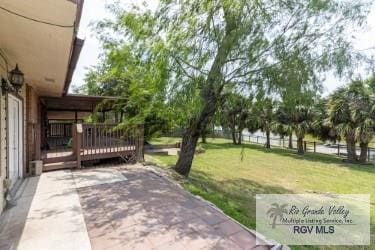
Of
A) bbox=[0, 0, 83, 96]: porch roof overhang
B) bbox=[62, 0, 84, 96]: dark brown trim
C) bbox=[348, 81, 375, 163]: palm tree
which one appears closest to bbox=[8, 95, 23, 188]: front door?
bbox=[0, 0, 83, 96]: porch roof overhang

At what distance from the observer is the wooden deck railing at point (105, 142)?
7.65 meters

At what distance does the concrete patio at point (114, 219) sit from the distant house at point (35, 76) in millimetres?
766

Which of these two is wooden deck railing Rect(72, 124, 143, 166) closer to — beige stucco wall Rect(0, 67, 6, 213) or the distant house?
the distant house

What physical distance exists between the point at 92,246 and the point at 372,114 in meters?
15.6

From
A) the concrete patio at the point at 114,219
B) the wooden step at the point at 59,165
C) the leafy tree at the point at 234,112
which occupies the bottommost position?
the concrete patio at the point at 114,219

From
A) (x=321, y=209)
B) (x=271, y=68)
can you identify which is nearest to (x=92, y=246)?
(x=271, y=68)

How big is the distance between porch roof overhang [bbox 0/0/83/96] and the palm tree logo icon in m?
4.78

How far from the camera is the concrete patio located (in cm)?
320

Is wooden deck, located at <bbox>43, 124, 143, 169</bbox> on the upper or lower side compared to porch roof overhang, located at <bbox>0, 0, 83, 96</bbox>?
lower

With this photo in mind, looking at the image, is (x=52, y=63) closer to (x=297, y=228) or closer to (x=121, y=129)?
(x=121, y=129)

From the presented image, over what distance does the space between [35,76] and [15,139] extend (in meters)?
1.73

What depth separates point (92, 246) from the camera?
10.2 feet

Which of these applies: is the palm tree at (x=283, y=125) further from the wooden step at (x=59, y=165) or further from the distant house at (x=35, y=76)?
the wooden step at (x=59, y=165)

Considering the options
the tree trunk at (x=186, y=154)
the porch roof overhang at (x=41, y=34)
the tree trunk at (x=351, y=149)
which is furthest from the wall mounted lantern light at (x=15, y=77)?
the tree trunk at (x=351, y=149)
